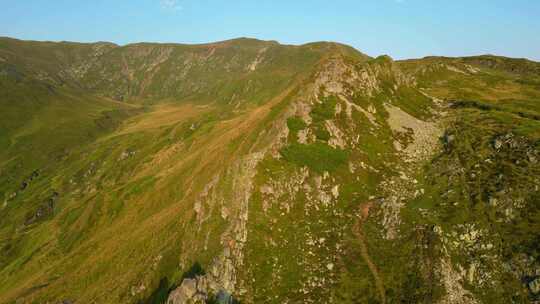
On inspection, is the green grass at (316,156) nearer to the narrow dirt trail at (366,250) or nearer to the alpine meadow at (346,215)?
the alpine meadow at (346,215)

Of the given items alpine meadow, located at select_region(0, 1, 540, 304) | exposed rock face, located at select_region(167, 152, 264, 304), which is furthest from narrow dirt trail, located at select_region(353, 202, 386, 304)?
exposed rock face, located at select_region(167, 152, 264, 304)

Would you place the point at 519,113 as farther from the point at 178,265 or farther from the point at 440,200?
the point at 178,265

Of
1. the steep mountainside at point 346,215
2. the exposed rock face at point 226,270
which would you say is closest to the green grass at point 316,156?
the steep mountainside at point 346,215

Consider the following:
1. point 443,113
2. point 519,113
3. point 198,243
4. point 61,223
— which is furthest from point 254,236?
point 61,223

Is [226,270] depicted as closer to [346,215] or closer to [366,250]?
[366,250]

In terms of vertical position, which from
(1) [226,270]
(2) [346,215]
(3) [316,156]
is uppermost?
(3) [316,156]

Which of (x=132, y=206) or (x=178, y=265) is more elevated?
(x=178, y=265)

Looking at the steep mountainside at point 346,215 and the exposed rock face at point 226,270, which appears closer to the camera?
the steep mountainside at point 346,215

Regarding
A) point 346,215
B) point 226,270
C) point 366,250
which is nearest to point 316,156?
point 346,215
